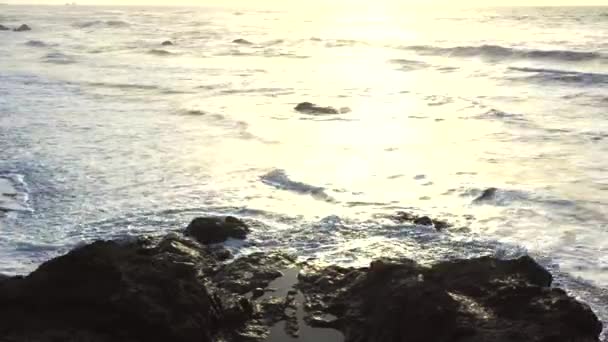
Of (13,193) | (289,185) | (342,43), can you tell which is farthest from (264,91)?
(342,43)

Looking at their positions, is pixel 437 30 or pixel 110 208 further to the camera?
pixel 437 30

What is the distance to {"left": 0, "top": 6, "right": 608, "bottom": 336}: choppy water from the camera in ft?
32.8

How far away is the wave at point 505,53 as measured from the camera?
37.6 metres

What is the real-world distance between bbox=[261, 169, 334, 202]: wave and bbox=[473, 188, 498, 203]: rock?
2.57 metres

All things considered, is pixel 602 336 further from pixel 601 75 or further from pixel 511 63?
pixel 511 63

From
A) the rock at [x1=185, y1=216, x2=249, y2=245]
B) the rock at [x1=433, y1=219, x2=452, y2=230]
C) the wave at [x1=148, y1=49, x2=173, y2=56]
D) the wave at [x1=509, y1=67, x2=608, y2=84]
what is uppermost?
the rock at [x1=185, y1=216, x2=249, y2=245]

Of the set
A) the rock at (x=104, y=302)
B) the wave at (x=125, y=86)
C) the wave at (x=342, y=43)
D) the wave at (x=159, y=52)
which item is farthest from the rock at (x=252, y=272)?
the wave at (x=342, y=43)

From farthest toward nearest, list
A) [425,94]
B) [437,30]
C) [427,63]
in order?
[437,30]
[427,63]
[425,94]

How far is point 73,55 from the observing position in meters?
43.6

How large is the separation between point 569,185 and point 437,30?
2250 inches

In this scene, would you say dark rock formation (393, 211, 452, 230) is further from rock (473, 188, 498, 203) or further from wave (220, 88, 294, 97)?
wave (220, 88, 294, 97)

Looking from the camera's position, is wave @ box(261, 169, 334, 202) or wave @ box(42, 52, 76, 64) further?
wave @ box(42, 52, 76, 64)

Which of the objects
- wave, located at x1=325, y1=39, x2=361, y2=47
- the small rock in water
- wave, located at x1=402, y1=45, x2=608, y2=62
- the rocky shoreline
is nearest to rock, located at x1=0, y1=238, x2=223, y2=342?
the rocky shoreline

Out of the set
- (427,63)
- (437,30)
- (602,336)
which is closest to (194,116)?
(602,336)
